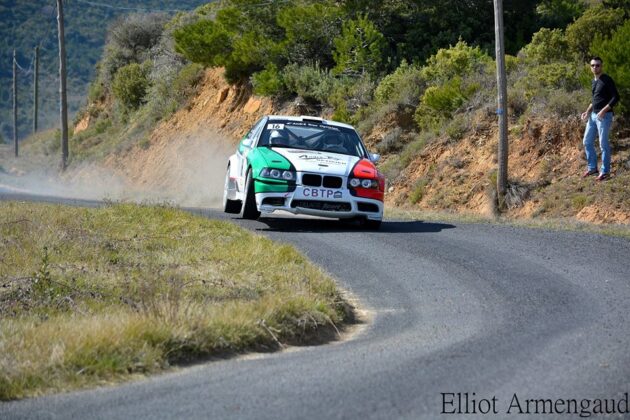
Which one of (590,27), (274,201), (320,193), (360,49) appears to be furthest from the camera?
(360,49)

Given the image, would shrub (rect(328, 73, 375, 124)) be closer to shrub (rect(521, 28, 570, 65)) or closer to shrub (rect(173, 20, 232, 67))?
shrub (rect(521, 28, 570, 65))

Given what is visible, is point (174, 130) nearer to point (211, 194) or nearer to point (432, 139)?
point (211, 194)

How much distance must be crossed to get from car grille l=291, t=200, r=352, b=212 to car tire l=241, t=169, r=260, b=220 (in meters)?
1.00

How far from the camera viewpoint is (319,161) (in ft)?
48.0

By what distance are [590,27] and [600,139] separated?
6718 millimetres

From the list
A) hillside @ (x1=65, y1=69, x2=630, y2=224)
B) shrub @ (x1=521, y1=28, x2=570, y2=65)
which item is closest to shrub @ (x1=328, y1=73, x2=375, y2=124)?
Answer: hillside @ (x1=65, y1=69, x2=630, y2=224)

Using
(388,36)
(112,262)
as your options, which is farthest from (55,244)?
(388,36)

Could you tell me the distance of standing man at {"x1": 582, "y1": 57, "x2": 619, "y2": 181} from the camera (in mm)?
17359

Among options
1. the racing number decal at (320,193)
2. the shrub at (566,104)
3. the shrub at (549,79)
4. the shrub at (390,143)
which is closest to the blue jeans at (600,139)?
the shrub at (566,104)

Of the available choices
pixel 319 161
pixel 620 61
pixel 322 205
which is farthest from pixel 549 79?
pixel 322 205

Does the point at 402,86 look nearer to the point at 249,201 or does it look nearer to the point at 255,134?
the point at 255,134

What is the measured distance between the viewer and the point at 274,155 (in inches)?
582

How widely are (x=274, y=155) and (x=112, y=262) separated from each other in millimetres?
3953

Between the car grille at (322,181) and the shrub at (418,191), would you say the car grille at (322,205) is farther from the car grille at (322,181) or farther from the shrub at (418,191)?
the shrub at (418,191)
